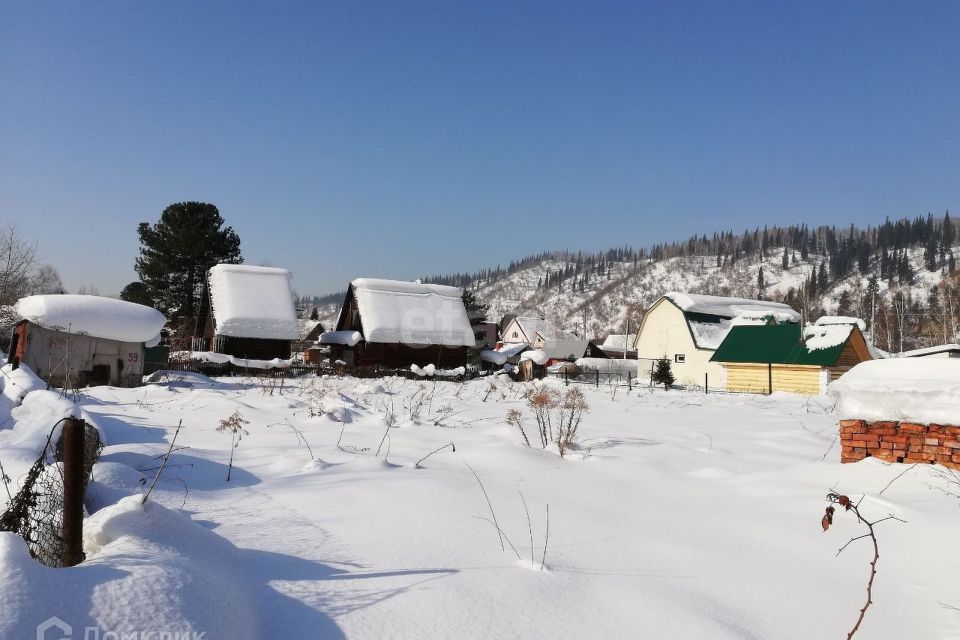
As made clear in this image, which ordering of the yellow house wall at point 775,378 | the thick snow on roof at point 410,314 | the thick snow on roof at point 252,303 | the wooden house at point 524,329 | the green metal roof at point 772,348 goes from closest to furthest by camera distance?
the green metal roof at point 772,348
the yellow house wall at point 775,378
the thick snow on roof at point 252,303
the thick snow on roof at point 410,314
the wooden house at point 524,329

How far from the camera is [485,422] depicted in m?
10.3

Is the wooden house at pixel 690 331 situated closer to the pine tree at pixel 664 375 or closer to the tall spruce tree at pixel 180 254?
the pine tree at pixel 664 375

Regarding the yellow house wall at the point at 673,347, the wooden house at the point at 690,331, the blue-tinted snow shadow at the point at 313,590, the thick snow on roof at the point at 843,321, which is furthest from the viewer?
the wooden house at the point at 690,331

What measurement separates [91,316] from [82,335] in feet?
2.24

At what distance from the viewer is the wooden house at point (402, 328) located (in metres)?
28.5

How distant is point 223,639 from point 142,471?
345 cm

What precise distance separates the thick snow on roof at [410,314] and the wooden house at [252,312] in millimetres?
3584

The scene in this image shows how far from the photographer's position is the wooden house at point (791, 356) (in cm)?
2309

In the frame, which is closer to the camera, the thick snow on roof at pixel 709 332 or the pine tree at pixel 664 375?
the pine tree at pixel 664 375

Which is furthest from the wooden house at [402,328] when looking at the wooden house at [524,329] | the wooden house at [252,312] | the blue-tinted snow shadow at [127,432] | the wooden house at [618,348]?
the wooden house at [524,329]

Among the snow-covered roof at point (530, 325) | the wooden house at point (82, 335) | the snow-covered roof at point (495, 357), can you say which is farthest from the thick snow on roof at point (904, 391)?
the snow-covered roof at point (530, 325)

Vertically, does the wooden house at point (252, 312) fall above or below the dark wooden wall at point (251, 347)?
above

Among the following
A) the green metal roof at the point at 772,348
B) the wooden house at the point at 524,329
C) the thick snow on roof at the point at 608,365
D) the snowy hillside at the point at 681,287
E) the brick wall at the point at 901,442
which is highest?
Result: the snowy hillside at the point at 681,287

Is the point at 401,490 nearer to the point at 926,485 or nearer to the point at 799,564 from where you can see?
the point at 799,564
